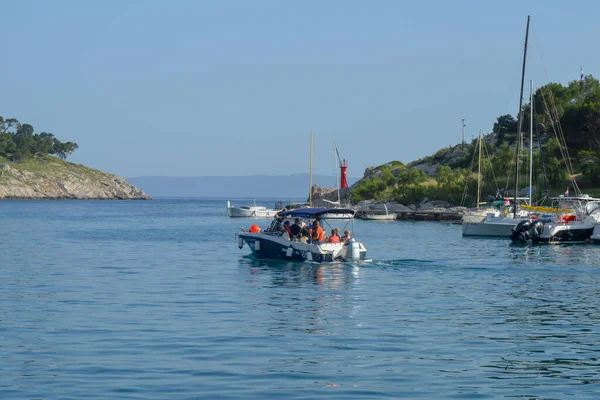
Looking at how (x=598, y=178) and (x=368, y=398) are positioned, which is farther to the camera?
(x=598, y=178)

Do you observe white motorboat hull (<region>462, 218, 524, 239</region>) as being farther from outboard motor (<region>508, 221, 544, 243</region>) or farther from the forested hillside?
the forested hillside

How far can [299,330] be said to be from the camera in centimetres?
2405

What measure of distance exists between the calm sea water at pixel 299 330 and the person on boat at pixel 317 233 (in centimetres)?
143

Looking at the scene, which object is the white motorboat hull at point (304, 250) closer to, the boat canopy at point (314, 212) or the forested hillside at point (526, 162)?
the boat canopy at point (314, 212)

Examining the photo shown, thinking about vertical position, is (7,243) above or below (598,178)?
below

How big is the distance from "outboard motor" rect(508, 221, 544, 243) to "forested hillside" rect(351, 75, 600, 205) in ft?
102

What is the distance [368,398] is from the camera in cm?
1630

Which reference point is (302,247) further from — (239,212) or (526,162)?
(239,212)

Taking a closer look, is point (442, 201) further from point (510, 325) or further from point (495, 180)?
point (510, 325)

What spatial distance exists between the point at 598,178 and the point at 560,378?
95.6 m

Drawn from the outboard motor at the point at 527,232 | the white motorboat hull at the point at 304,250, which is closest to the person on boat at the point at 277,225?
the white motorboat hull at the point at 304,250

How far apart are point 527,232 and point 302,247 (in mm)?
27123

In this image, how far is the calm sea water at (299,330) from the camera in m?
17.4

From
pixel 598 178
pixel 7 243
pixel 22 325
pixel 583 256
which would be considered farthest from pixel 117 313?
pixel 598 178
